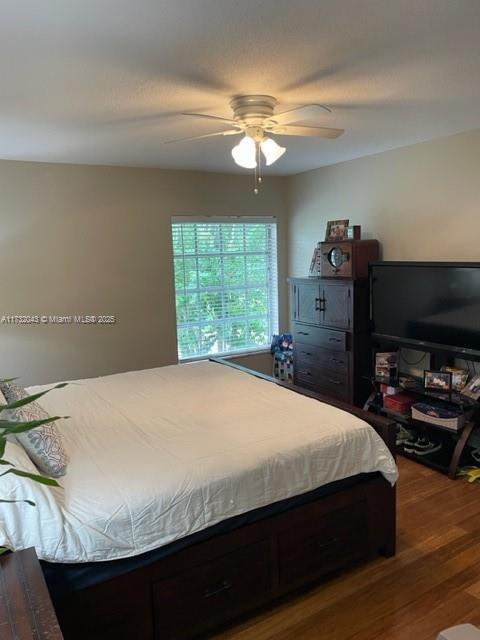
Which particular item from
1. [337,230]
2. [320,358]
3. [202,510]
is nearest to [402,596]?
[202,510]

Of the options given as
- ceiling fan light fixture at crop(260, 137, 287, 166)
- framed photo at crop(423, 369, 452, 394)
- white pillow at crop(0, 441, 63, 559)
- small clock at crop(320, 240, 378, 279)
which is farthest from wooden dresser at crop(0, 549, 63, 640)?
small clock at crop(320, 240, 378, 279)

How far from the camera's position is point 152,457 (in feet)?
6.70

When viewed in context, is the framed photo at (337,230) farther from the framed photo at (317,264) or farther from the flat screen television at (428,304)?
the flat screen television at (428,304)

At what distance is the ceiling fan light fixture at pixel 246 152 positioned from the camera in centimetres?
245

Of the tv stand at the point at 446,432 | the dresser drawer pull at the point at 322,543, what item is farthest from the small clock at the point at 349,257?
the dresser drawer pull at the point at 322,543

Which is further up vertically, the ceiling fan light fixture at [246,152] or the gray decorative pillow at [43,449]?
the ceiling fan light fixture at [246,152]

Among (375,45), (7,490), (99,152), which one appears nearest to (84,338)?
(99,152)

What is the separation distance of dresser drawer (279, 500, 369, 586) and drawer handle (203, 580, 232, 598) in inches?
10.8

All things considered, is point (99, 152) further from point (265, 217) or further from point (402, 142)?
point (402, 142)

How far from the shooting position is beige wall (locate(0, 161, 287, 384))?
3.95m

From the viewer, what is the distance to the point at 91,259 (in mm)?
4238

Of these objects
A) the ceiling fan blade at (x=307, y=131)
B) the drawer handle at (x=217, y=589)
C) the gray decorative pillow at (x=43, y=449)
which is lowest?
the drawer handle at (x=217, y=589)

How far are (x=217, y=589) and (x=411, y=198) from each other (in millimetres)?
3234

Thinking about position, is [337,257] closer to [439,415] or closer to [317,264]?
[317,264]
